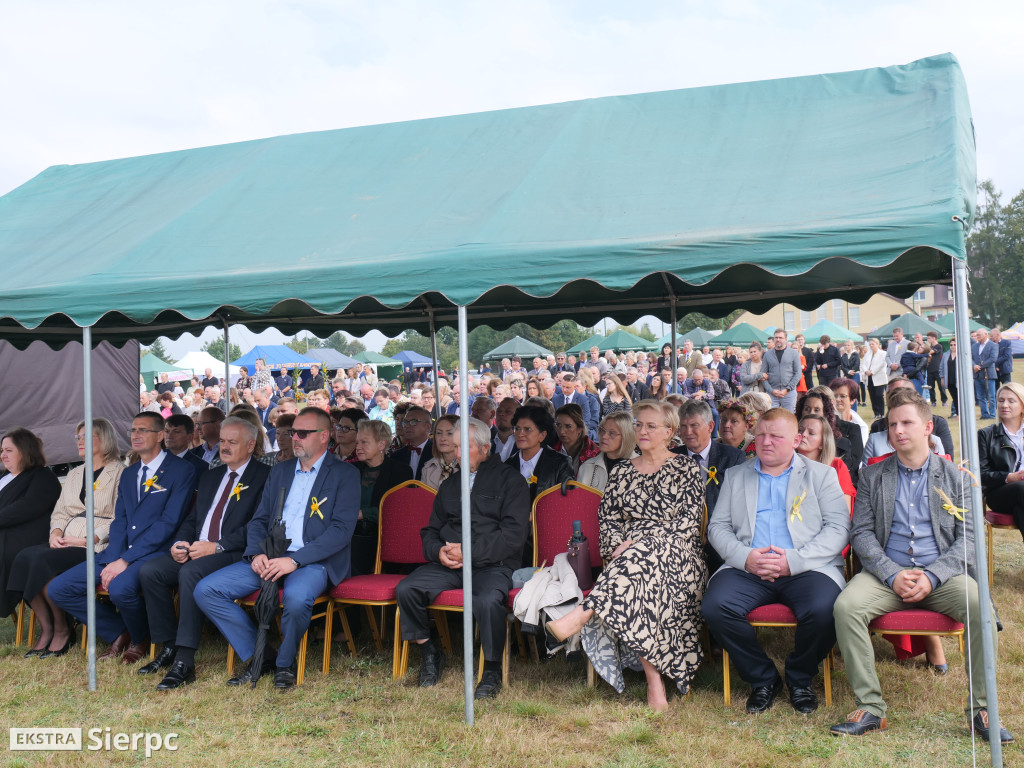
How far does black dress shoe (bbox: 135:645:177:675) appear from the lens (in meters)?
4.77

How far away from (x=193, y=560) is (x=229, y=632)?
1.60 ft

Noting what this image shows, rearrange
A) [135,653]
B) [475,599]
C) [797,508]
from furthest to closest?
[135,653]
[475,599]
[797,508]

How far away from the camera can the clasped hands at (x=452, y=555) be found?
15.0ft

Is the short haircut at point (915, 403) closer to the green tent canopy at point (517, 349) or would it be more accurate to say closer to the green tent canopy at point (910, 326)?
the green tent canopy at point (910, 326)

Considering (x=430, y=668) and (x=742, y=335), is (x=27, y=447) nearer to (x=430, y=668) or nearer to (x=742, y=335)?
(x=430, y=668)

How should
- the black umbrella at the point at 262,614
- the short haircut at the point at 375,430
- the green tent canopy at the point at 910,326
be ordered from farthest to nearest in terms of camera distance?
the green tent canopy at the point at 910,326 < the short haircut at the point at 375,430 < the black umbrella at the point at 262,614

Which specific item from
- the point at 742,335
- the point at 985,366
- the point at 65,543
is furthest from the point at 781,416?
the point at 742,335

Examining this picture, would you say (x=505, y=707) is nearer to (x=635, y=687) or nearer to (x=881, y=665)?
(x=635, y=687)

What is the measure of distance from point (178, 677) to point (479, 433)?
Result: 2070mm

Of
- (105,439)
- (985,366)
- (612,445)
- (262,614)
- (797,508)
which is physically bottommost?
(262,614)

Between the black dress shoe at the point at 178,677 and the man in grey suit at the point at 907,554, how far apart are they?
3.28 m

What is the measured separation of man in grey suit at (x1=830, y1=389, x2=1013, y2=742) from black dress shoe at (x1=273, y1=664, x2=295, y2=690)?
106 inches

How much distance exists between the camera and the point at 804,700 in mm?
3844

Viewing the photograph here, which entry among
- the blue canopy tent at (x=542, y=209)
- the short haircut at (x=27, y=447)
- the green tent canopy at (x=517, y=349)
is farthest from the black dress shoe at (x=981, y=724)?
the green tent canopy at (x=517, y=349)
